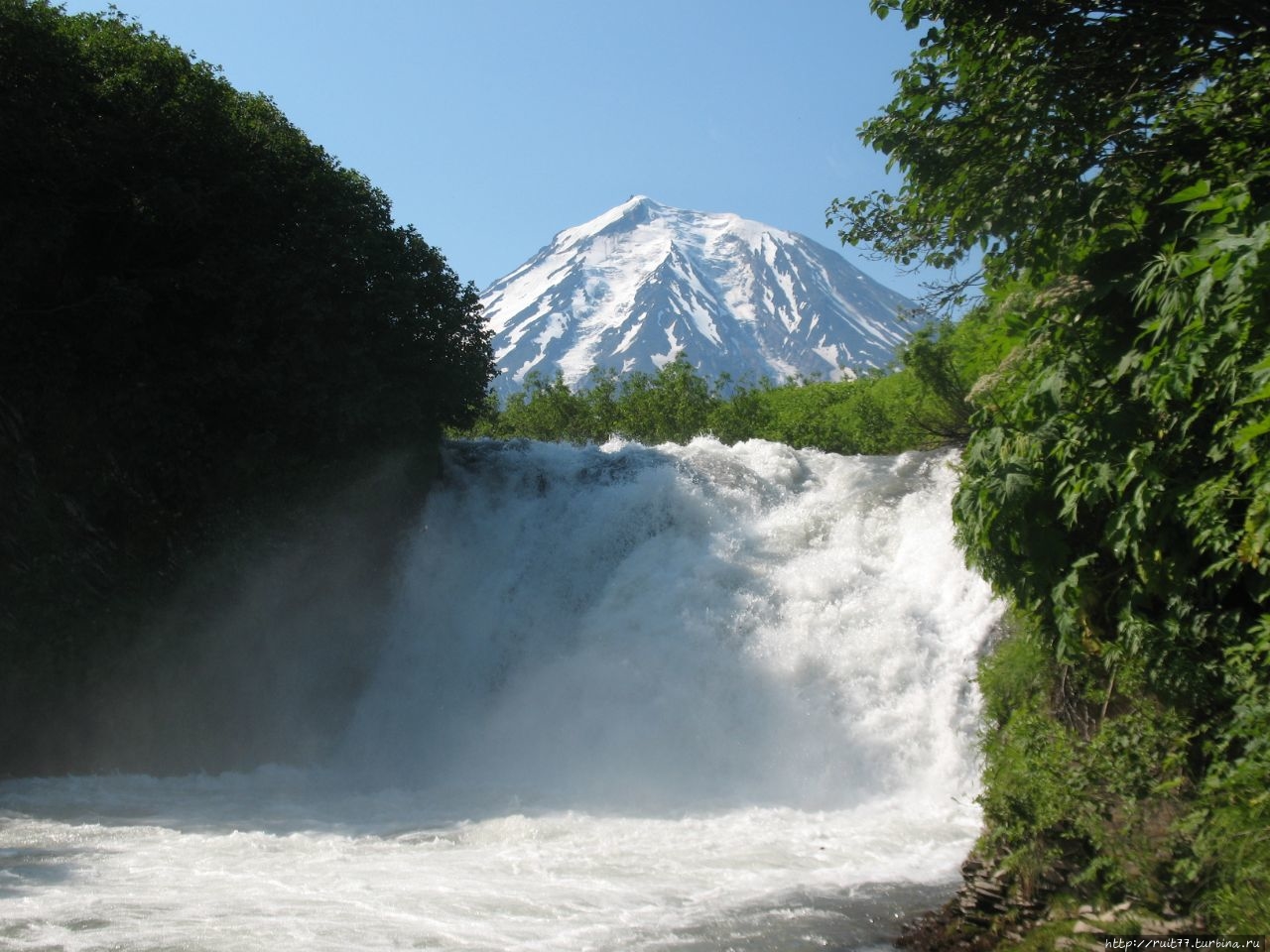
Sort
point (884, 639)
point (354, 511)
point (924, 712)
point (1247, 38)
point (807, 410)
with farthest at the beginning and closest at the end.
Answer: point (807, 410), point (354, 511), point (884, 639), point (924, 712), point (1247, 38)

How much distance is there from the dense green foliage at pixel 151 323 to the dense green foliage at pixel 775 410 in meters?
5.14

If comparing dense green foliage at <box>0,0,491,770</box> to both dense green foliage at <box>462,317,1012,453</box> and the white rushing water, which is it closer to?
the white rushing water

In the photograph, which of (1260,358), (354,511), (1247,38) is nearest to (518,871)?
(1260,358)

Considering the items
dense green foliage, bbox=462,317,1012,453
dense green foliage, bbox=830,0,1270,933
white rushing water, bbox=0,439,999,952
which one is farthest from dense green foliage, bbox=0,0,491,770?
dense green foliage, bbox=830,0,1270,933

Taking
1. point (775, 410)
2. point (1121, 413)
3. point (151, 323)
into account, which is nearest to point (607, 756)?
point (151, 323)

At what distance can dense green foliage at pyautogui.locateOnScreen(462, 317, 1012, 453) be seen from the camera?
20.1 metres

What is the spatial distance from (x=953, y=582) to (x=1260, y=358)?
919 centimetres

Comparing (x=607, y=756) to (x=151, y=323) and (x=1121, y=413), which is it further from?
(x=1121, y=413)

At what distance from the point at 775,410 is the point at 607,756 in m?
20.6

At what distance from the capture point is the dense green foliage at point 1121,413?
18.6ft

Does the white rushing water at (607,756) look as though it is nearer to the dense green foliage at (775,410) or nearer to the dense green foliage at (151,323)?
the dense green foliage at (775,410)

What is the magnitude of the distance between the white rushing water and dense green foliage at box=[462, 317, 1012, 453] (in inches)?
92.4

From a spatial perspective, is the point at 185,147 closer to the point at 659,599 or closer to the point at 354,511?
the point at 354,511

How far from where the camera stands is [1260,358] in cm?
546
